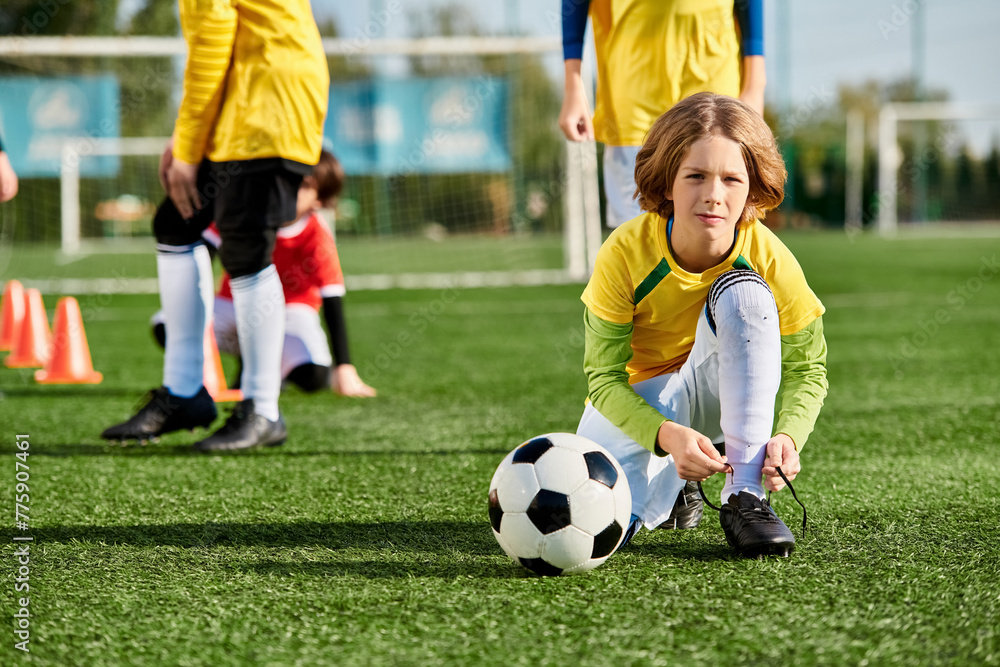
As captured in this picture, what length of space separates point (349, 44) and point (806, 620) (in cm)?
899

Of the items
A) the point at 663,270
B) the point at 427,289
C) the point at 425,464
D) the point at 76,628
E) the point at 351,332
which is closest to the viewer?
the point at 76,628

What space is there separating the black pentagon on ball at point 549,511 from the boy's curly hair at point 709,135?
0.66m

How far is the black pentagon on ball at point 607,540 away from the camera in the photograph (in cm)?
181

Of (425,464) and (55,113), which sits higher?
(55,113)

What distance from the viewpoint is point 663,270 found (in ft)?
6.49

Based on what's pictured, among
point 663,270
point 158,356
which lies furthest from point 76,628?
point 158,356

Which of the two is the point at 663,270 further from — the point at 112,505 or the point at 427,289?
the point at 427,289

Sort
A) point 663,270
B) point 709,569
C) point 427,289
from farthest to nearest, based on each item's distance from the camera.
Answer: point 427,289 < point 663,270 < point 709,569

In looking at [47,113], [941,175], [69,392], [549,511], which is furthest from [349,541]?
[941,175]

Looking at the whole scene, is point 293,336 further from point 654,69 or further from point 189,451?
point 654,69

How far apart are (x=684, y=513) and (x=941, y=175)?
94.1ft

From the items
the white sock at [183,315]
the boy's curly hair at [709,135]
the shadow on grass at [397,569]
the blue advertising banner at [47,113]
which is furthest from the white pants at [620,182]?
the blue advertising banner at [47,113]

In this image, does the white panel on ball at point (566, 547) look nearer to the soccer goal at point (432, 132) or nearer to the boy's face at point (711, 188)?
the boy's face at point (711, 188)

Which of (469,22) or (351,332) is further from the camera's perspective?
(469,22)
